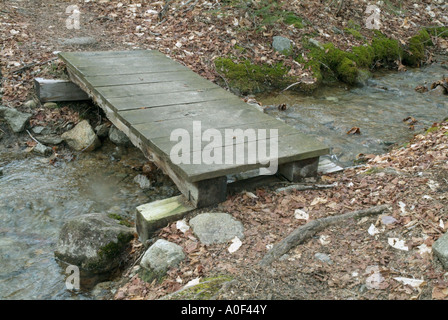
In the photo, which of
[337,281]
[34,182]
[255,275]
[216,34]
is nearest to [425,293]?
[337,281]

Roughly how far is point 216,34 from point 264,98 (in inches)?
64.7

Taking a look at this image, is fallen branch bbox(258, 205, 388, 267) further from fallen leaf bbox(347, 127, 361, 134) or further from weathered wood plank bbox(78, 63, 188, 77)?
weathered wood plank bbox(78, 63, 188, 77)

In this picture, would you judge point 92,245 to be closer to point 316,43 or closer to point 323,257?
point 323,257

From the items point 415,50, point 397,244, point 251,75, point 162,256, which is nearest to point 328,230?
point 397,244

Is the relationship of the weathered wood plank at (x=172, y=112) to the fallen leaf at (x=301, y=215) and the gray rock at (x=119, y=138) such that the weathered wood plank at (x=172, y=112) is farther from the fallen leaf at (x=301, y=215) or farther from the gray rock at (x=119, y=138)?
the fallen leaf at (x=301, y=215)

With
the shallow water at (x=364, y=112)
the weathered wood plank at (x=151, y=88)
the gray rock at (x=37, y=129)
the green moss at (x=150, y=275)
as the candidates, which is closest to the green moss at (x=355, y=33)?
the shallow water at (x=364, y=112)

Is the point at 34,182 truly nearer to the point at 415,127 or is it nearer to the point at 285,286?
the point at 285,286

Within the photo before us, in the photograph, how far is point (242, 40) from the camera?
8.25m

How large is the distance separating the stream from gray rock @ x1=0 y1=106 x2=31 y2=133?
37 centimetres

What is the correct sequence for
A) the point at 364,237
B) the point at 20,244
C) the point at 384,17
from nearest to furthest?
the point at 364,237 < the point at 20,244 < the point at 384,17

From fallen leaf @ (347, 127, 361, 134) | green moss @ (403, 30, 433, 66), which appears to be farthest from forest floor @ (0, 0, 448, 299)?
green moss @ (403, 30, 433, 66)

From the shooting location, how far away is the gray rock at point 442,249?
2885 mm

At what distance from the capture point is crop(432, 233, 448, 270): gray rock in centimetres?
288

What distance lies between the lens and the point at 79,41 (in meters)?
7.94
